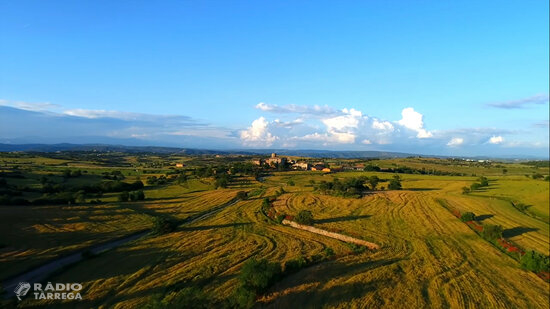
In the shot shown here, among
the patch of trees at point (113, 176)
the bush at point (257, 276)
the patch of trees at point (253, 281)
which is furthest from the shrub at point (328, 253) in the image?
the patch of trees at point (113, 176)

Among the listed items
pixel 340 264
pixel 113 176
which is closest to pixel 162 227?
pixel 340 264

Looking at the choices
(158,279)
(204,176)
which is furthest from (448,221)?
(204,176)

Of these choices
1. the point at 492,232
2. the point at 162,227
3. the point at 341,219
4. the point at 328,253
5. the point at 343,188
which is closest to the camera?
the point at 328,253

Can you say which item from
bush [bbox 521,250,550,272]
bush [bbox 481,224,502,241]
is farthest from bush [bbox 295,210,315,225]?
bush [bbox 521,250,550,272]

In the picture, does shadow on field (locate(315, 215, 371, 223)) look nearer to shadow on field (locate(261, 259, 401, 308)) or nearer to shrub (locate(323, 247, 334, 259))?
shrub (locate(323, 247, 334, 259))

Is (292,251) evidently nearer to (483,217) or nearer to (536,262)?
(536,262)

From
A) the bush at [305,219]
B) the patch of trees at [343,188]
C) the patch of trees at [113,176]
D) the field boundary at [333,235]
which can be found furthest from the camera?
the patch of trees at [113,176]

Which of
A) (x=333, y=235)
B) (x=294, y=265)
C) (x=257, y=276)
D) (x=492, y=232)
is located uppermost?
(x=257, y=276)

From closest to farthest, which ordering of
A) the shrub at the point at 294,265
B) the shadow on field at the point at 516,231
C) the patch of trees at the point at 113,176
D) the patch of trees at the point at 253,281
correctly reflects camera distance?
the patch of trees at the point at 253,281
the shrub at the point at 294,265
the shadow on field at the point at 516,231
the patch of trees at the point at 113,176

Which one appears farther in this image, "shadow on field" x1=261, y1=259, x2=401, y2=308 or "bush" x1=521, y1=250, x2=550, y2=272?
"bush" x1=521, y1=250, x2=550, y2=272

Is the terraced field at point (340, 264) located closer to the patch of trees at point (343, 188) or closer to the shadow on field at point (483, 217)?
the shadow on field at point (483, 217)

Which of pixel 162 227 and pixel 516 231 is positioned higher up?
Answer: pixel 516 231

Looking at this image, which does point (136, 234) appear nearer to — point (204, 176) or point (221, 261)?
point (221, 261)
